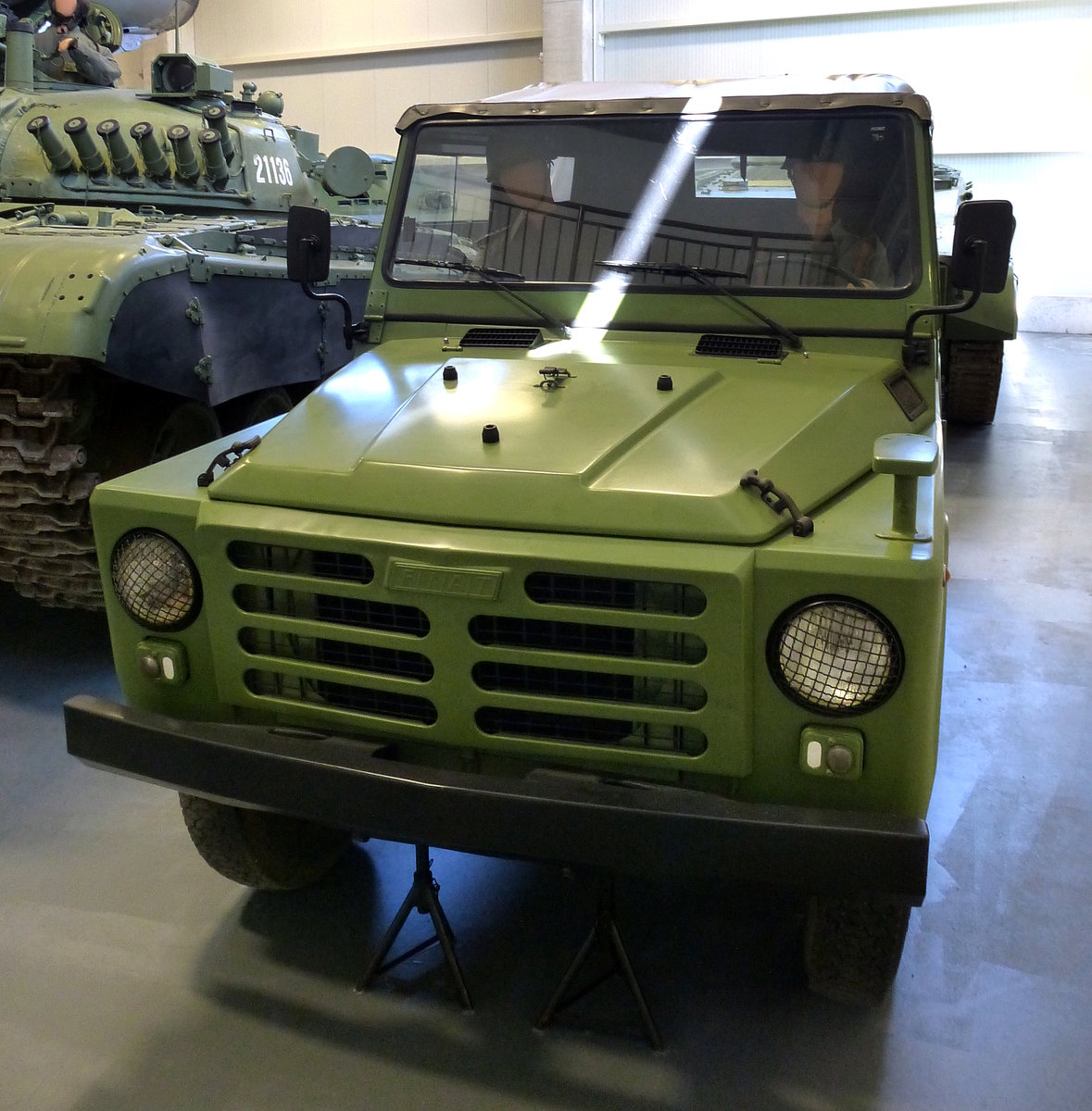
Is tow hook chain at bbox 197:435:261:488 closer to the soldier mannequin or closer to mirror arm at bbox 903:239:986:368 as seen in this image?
mirror arm at bbox 903:239:986:368

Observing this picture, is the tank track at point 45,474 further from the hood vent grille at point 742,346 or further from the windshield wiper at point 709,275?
the hood vent grille at point 742,346

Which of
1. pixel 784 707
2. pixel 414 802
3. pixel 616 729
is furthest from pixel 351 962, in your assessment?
pixel 784 707

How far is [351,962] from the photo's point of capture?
3098 millimetres

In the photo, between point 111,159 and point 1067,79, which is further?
point 1067,79

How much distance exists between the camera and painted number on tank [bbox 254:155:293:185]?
684 cm

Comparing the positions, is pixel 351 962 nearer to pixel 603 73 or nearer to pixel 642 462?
pixel 642 462

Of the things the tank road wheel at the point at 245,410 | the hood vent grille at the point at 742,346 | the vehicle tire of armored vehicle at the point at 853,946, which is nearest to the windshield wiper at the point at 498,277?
the hood vent grille at the point at 742,346

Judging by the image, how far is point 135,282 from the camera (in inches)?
174

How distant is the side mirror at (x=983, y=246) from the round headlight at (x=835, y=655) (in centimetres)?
130

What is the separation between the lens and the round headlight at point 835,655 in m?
2.25

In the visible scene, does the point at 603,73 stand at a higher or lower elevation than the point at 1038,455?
higher

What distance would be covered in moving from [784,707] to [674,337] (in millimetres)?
1341

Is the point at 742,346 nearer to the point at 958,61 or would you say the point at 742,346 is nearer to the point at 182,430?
the point at 182,430

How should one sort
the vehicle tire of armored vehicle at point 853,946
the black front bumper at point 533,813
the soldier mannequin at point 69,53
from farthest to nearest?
1. the soldier mannequin at point 69,53
2. the vehicle tire of armored vehicle at point 853,946
3. the black front bumper at point 533,813
